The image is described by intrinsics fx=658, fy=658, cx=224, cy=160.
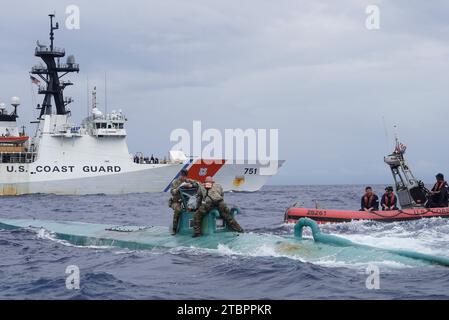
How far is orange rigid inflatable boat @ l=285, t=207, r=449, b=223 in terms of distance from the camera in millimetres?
24739

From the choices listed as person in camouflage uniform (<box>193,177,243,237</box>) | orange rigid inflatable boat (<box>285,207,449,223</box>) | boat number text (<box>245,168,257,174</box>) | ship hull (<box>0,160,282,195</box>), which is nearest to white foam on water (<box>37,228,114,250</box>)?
person in camouflage uniform (<box>193,177,243,237</box>)

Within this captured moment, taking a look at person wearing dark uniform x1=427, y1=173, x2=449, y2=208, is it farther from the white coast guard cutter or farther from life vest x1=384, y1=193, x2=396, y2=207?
the white coast guard cutter

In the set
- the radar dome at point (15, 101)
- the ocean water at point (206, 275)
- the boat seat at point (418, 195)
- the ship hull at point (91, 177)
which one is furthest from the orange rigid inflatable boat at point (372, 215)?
the radar dome at point (15, 101)

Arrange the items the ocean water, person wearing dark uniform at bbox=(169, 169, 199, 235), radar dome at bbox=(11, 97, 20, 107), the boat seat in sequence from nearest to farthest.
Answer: the ocean water
person wearing dark uniform at bbox=(169, 169, 199, 235)
the boat seat
radar dome at bbox=(11, 97, 20, 107)

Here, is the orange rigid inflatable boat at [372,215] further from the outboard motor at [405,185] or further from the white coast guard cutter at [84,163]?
the white coast guard cutter at [84,163]

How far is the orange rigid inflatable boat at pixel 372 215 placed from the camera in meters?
24.7

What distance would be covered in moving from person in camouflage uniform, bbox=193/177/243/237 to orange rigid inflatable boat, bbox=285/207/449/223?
28.6 feet

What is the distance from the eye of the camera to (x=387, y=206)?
2612 centimetres

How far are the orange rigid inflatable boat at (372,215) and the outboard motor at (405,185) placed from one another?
155 centimetres

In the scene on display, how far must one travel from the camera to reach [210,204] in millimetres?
16688
